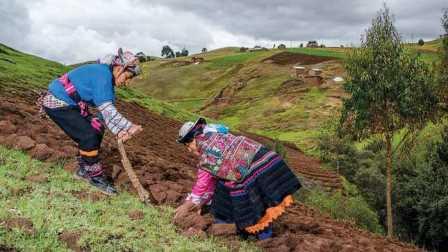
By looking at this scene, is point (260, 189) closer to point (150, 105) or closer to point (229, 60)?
point (150, 105)

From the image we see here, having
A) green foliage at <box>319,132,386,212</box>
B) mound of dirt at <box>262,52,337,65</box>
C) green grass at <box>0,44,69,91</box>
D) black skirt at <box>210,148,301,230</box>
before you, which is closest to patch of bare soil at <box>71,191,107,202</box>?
black skirt at <box>210,148,301,230</box>

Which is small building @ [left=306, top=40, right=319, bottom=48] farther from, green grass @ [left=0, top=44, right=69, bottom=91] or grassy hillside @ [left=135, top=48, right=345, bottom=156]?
green grass @ [left=0, top=44, right=69, bottom=91]

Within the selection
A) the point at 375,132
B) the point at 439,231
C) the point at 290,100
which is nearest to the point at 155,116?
the point at 375,132

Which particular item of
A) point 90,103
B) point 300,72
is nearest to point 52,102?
point 90,103

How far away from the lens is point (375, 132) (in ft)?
78.2

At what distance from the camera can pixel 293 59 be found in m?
102

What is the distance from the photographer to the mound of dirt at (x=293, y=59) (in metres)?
96.4

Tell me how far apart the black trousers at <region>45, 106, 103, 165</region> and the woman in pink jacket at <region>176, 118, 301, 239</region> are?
1.35 metres

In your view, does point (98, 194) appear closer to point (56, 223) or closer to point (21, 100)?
point (56, 223)

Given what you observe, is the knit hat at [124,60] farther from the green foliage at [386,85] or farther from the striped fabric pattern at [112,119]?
the green foliage at [386,85]

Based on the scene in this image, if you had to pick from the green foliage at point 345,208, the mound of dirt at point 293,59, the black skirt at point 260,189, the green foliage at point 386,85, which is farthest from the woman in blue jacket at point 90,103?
the mound of dirt at point 293,59

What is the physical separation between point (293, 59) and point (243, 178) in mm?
96453

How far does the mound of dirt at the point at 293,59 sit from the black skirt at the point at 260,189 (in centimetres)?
8975

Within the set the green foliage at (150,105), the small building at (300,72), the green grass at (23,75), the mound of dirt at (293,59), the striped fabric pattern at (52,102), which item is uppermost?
the striped fabric pattern at (52,102)
